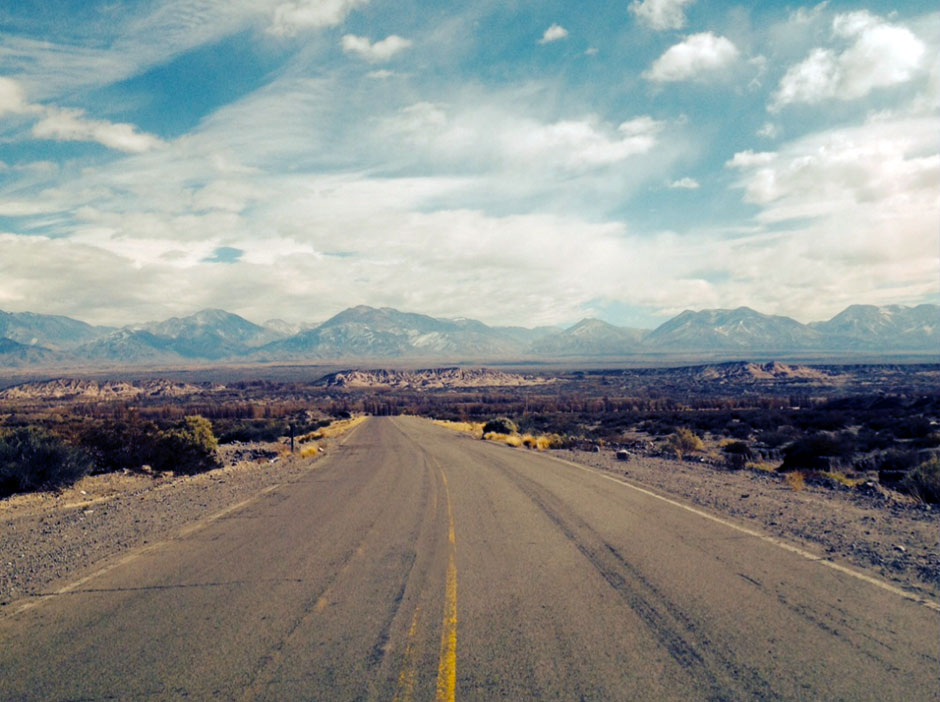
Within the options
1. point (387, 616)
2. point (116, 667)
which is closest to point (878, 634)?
point (387, 616)

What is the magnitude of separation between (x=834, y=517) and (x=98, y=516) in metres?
15.0

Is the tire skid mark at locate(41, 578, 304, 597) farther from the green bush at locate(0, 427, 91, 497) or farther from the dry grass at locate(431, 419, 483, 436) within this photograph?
the dry grass at locate(431, 419, 483, 436)

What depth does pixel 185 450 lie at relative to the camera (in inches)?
923

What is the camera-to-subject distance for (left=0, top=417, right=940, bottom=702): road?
4.92 metres

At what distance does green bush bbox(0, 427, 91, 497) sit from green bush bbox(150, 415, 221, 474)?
344 cm

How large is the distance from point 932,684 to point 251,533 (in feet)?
31.2

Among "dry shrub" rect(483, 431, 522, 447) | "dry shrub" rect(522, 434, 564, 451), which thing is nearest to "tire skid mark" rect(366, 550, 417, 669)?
"dry shrub" rect(522, 434, 564, 451)

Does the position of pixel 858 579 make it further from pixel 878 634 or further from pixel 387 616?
pixel 387 616

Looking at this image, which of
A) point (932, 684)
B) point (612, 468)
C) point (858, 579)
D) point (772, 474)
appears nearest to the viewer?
point (932, 684)

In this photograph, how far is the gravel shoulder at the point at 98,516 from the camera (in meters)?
8.68

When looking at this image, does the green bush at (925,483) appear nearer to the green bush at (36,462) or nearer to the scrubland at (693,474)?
the scrubland at (693,474)

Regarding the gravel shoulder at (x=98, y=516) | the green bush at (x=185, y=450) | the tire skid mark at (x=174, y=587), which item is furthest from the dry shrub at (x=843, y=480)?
the green bush at (x=185, y=450)

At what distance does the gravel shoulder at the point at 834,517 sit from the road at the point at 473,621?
2.64 feet

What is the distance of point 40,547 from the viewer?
10141 mm
